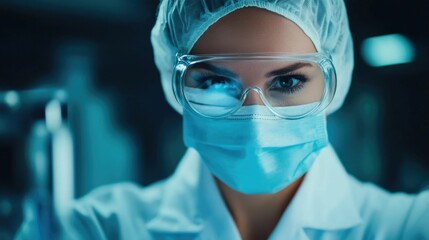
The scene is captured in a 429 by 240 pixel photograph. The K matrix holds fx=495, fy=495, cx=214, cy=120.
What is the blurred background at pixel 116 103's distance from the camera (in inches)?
53.9

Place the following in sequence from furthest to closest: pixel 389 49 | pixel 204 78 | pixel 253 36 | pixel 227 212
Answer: pixel 389 49 < pixel 227 212 < pixel 204 78 < pixel 253 36

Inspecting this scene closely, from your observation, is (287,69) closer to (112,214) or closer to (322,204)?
(322,204)

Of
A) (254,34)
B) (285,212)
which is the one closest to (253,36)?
(254,34)

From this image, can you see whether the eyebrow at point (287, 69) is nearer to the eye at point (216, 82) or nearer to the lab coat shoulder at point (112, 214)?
the eye at point (216, 82)

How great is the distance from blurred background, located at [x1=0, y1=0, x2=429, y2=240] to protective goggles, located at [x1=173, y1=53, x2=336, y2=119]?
1.00ft

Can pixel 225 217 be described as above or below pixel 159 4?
below

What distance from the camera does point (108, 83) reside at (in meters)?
1.69

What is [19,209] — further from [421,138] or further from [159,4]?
[421,138]

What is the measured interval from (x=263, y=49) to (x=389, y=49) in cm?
76

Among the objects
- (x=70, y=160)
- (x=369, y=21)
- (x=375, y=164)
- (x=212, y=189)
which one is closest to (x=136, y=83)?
(x=70, y=160)

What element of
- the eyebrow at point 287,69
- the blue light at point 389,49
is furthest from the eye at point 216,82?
the blue light at point 389,49

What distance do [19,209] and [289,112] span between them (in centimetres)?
79

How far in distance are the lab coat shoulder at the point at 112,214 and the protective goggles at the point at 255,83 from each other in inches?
15.7

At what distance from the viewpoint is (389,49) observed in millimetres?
1697
